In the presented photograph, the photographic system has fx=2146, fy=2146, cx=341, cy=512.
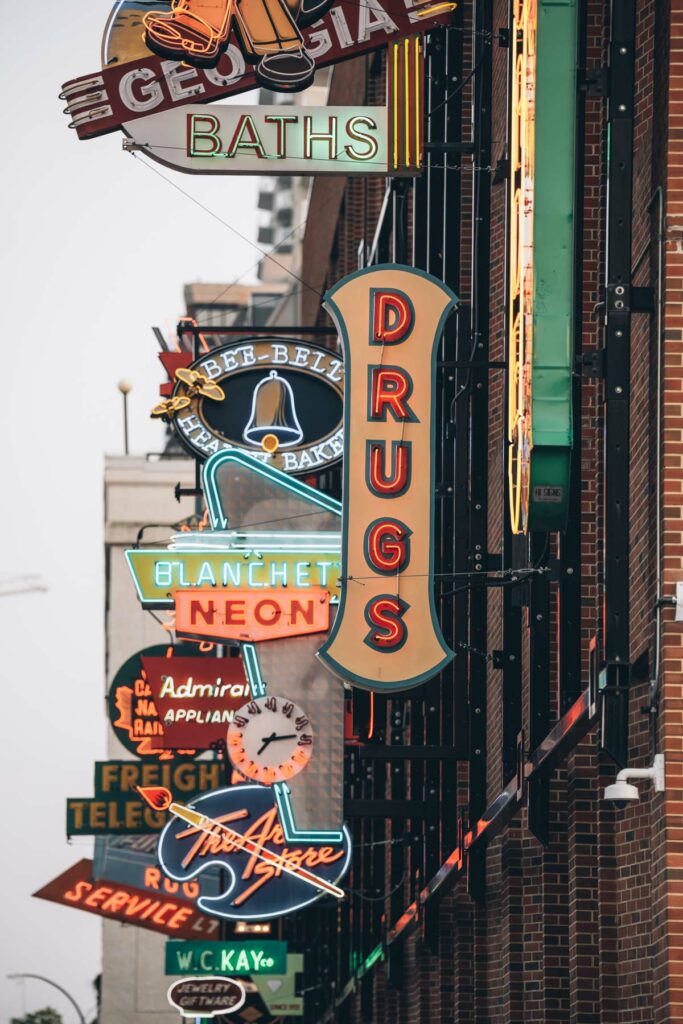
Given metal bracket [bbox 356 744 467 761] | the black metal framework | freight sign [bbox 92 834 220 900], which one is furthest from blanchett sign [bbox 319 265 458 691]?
freight sign [bbox 92 834 220 900]

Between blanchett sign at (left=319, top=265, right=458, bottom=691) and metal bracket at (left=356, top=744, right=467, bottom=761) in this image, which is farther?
metal bracket at (left=356, top=744, right=467, bottom=761)

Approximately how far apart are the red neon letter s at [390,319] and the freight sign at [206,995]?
1435cm

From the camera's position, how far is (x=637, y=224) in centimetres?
1492

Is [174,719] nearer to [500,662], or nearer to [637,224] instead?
[500,662]

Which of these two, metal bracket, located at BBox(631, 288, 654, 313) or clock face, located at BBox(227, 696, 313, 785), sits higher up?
metal bracket, located at BBox(631, 288, 654, 313)

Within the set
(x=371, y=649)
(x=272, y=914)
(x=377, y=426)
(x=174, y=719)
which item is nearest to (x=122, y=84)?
(x=377, y=426)

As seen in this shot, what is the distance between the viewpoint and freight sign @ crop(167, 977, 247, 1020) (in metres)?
30.6

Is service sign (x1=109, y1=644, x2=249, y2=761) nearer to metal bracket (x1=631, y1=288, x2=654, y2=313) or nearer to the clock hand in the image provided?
the clock hand

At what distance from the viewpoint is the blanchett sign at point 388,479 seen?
18.1 meters

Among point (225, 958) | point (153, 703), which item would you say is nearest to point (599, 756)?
point (225, 958)

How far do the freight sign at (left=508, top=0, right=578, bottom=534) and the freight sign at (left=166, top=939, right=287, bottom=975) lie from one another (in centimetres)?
1666

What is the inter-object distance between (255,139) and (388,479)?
3190 mm

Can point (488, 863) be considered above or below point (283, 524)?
below

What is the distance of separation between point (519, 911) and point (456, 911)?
3298mm
